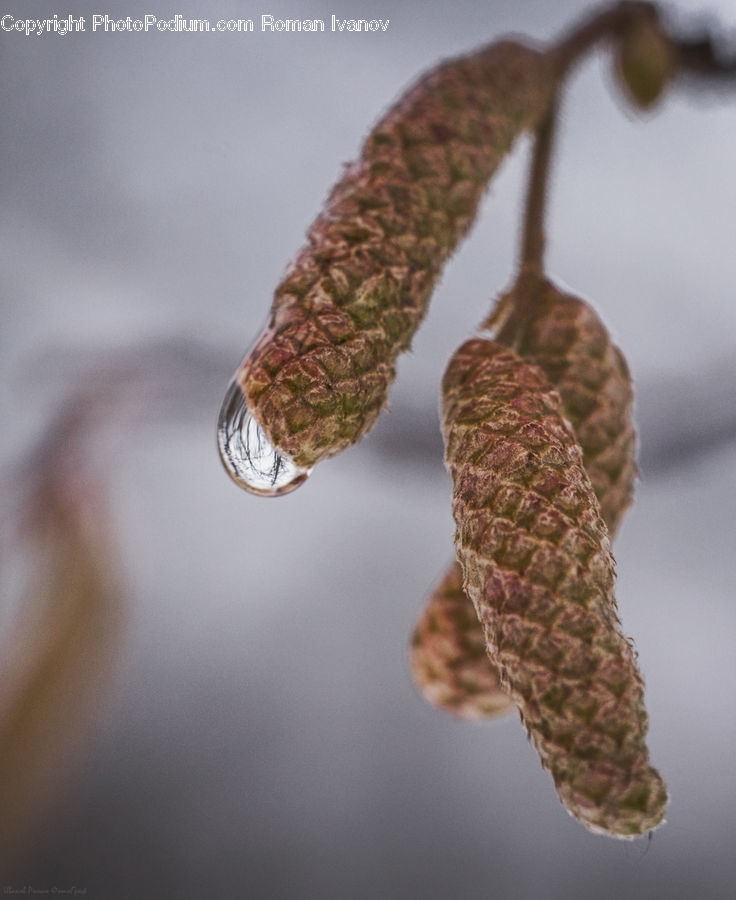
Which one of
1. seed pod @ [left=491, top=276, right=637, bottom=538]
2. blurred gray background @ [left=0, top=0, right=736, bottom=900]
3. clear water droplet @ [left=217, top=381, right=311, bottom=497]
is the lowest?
blurred gray background @ [left=0, top=0, right=736, bottom=900]

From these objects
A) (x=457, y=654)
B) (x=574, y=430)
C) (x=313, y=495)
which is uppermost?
(x=574, y=430)

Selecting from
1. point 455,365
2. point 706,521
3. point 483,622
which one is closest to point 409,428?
point 455,365

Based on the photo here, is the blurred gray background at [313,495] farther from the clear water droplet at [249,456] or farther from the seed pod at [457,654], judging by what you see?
the clear water droplet at [249,456]

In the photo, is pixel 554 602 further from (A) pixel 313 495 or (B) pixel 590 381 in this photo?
Result: (A) pixel 313 495

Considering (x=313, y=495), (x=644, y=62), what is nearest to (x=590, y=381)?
(x=644, y=62)

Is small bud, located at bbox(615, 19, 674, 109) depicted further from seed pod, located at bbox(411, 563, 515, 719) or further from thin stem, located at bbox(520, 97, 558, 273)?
seed pod, located at bbox(411, 563, 515, 719)

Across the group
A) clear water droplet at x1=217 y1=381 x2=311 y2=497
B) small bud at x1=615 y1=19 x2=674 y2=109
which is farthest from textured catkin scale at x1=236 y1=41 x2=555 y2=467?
small bud at x1=615 y1=19 x2=674 y2=109

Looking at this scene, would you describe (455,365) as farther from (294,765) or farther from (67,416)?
(294,765)
